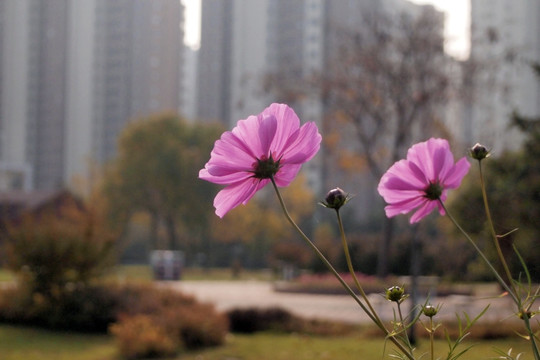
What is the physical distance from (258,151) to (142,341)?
8.10 meters

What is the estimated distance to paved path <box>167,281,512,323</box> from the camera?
12824mm

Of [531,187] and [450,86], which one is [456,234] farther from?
[531,187]

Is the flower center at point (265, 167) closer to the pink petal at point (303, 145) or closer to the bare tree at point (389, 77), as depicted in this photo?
the pink petal at point (303, 145)

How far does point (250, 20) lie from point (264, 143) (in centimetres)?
8989

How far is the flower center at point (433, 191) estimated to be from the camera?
1218mm

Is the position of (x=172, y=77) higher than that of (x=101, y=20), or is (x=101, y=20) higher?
(x=101, y=20)

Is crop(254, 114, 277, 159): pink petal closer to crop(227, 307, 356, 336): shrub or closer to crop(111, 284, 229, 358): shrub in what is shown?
crop(111, 284, 229, 358): shrub

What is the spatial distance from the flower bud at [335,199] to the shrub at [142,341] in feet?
26.6

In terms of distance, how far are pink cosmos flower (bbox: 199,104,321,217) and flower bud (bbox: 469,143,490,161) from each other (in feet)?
0.70

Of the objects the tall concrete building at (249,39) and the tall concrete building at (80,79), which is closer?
the tall concrete building at (249,39)

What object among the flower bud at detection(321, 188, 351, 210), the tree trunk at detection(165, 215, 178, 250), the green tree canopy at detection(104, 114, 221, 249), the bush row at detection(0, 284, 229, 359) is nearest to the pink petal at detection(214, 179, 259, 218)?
the flower bud at detection(321, 188, 351, 210)

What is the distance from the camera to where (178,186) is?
46.7 m

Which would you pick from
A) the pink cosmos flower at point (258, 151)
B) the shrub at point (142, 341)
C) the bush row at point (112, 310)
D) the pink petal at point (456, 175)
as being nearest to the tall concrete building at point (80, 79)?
the bush row at point (112, 310)

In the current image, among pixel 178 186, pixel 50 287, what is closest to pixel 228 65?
pixel 178 186
